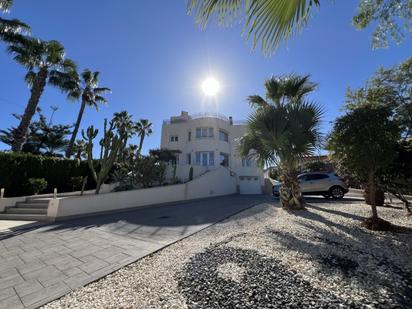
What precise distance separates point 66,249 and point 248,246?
423 centimetres

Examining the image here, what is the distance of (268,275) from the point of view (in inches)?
123

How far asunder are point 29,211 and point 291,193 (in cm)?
1145

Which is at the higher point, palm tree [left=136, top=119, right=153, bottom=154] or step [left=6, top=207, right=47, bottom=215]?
palm tree [left=136, top=119, right=153, bottom=154]

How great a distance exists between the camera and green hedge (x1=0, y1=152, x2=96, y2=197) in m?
11.1

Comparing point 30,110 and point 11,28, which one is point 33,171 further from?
point 11,28

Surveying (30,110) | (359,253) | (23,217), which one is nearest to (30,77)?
(30,110)

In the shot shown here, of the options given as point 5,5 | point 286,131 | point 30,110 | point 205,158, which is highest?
point 5,5

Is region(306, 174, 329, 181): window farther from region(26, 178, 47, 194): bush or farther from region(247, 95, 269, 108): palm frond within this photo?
region(26, 178, 47, 194): bush

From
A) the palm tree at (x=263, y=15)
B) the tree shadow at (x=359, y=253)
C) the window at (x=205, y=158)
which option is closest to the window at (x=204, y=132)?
the window at (x=205, y=158)

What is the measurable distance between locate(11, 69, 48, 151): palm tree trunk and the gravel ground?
13639 millimetres

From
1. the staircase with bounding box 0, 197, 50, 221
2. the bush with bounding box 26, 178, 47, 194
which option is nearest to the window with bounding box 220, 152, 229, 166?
the bush with bounding box 26, 178, 47, 194

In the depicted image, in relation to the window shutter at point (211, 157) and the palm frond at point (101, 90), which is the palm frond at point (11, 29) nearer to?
the palm frond at point (101, 90)

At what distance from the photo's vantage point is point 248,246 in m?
4.50

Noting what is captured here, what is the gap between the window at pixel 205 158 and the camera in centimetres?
2273
